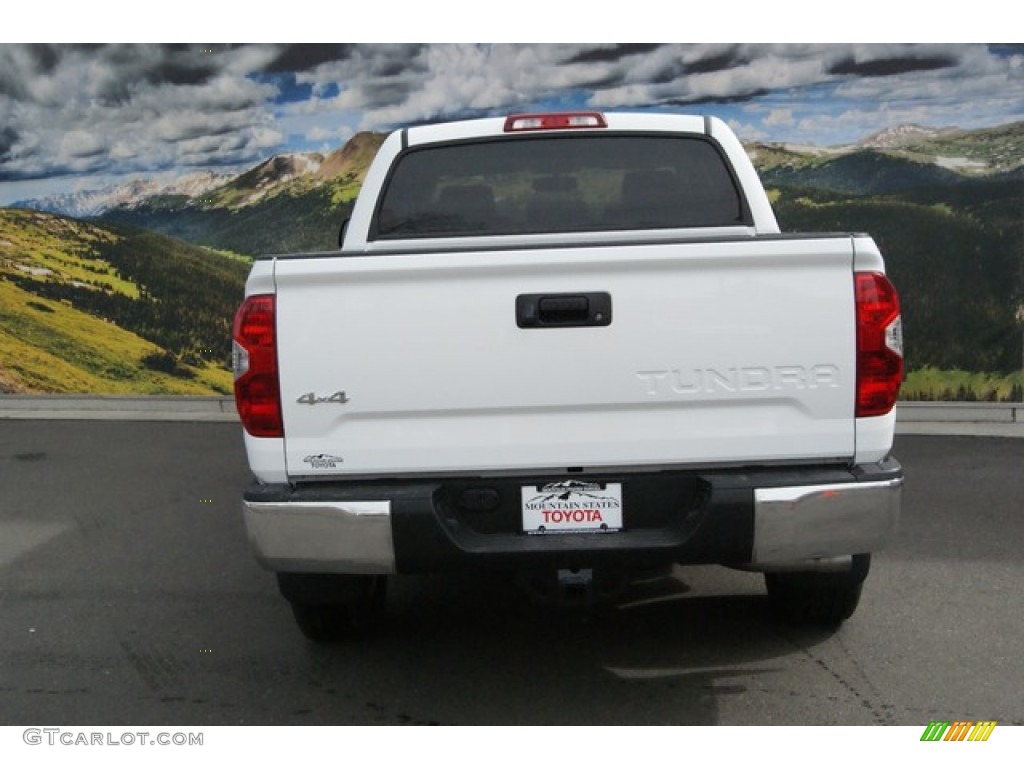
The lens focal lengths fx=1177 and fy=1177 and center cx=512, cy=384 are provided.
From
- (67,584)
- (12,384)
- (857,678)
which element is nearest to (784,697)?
(857,678)

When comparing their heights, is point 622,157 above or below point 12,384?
above

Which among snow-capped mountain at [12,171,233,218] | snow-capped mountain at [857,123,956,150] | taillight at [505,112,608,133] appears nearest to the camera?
taillight at [505,112,608,133]

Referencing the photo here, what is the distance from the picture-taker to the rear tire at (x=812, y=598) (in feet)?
14.7

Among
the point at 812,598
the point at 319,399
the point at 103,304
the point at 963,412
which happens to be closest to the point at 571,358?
the point at 319,399

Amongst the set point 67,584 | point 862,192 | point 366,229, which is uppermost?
point 366,229

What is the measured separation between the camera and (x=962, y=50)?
9.73 metres

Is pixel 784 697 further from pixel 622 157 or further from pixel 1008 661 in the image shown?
pixel 622 157

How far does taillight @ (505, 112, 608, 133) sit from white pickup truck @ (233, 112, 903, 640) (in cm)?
169

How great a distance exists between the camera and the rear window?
4.99 m

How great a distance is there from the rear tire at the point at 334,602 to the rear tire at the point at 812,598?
159 centimetres

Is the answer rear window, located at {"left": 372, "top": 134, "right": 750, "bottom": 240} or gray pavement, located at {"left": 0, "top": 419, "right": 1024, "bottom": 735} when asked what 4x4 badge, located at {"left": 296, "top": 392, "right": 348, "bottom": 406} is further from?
rear window, located at {"left": 372, "top": 134, "right": 750, "bottom": 240}

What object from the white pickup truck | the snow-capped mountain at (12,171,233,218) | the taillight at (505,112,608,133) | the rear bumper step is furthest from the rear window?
the snow-capped mountain at (12,171,233,218)

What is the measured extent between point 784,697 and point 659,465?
1.01m

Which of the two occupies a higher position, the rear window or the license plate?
the rear window
